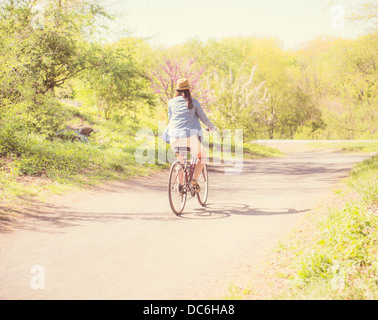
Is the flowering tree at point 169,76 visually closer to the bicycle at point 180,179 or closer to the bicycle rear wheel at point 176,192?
the bicycle at point 180,179

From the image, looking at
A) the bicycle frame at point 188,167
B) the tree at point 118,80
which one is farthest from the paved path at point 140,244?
the tree at point 118,80

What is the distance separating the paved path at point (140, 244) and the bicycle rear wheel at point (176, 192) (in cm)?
21

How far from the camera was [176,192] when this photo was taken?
743 cm

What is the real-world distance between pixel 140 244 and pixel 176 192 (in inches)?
74.1

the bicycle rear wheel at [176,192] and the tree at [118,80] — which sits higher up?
the tree at [118,80]

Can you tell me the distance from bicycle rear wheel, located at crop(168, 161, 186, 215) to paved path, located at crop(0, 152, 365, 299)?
21 centimetres

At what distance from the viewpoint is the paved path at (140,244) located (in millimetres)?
4191

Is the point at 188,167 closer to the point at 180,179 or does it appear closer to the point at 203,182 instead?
the point at 180,179

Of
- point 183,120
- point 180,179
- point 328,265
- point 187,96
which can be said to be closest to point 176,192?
point 180,179

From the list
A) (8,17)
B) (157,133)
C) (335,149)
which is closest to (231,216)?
(8,17)

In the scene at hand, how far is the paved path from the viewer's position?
4191 mm

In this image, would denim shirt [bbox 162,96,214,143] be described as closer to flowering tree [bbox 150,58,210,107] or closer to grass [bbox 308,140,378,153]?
flowering tree [bbox 150,58,210,107]

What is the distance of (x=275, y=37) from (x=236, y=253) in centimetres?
6876
